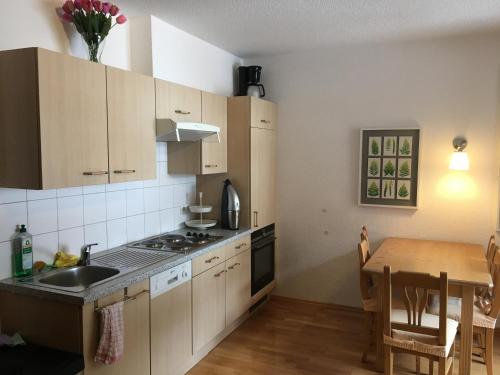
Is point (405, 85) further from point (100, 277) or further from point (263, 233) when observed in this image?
point (100, 277)

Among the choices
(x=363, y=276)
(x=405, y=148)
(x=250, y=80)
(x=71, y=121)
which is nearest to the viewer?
(x=71, y=121)

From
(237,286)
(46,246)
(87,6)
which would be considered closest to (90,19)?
(87,6)

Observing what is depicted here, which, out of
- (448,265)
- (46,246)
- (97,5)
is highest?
(97,5)

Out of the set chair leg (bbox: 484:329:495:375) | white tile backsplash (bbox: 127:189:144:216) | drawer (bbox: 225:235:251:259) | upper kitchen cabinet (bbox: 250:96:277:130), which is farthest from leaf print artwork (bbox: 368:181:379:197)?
white tile backsplash (bbox: 127:189:144:216)

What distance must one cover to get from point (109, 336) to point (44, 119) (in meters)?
1.12

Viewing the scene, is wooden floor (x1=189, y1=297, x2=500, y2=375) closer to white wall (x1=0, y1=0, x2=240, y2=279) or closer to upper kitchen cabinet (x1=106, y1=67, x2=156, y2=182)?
white wall (x1=0, y1=0, x2=240, y2=279)

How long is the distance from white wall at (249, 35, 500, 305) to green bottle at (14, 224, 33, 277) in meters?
2.57

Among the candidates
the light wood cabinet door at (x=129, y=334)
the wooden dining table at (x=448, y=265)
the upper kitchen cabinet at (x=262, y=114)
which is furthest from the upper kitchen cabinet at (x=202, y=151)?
the wooden dining table at (x=448, y=265)

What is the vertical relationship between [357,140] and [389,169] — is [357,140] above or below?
above

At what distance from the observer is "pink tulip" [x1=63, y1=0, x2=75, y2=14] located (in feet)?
7.77

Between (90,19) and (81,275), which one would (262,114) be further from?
(81,275)

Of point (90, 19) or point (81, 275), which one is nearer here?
point (90, 19)

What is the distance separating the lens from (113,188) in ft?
9.54

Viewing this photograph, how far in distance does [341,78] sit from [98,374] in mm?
3198
